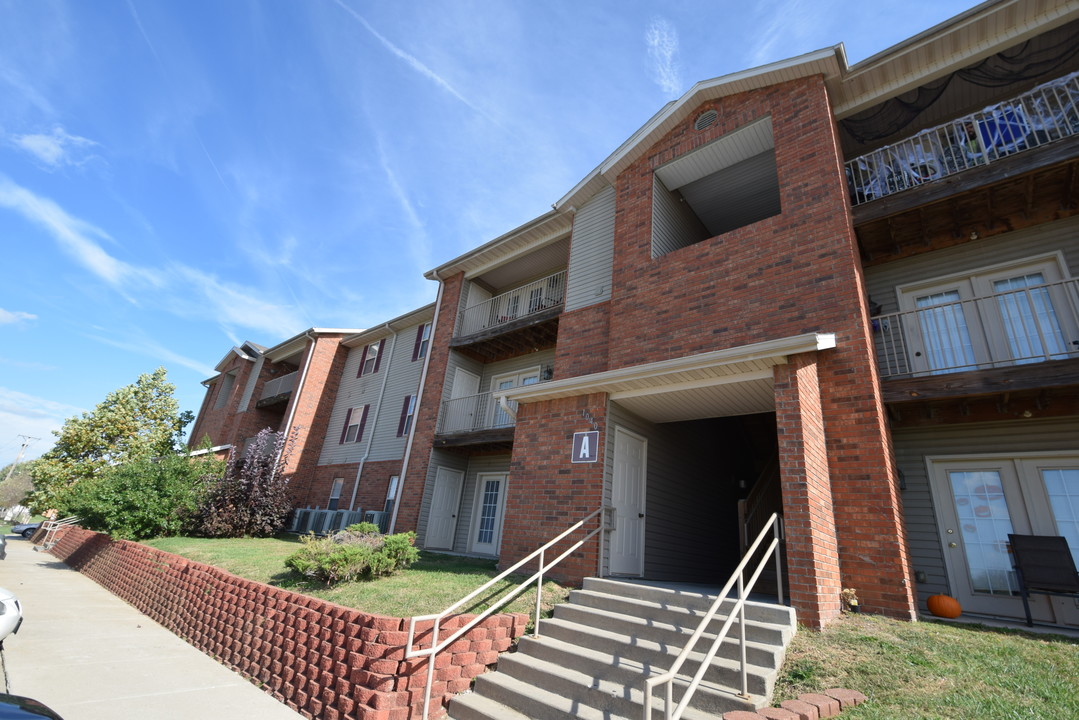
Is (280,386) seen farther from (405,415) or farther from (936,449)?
(936,449)

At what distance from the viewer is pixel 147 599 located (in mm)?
Answer: 10273

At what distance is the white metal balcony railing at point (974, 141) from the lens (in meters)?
7.74

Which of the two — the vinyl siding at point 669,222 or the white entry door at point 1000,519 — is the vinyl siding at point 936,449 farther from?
the vinyl siding at point 669,222

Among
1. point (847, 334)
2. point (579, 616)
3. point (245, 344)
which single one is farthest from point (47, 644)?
point (245, 344)

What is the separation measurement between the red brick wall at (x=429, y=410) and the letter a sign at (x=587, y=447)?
273 inches

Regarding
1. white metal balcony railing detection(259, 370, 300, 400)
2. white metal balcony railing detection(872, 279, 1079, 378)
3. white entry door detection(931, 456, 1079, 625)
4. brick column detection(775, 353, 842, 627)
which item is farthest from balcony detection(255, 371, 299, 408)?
white entry door detection(931, 456, 1079, 625)

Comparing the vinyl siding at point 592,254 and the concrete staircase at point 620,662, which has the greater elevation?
the vinyl siding at point 592,254

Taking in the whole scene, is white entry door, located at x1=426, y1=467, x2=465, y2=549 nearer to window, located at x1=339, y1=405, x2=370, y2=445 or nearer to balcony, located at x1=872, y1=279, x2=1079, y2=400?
window, located at x1=339, y1=405, x2=370, y2=445

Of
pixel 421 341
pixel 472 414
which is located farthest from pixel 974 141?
pixel 421 341

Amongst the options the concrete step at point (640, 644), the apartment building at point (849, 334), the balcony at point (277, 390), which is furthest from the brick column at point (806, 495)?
the balcony at point (277, 390)

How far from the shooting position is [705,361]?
6.84m

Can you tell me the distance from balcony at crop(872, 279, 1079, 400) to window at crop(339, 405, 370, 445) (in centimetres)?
1628

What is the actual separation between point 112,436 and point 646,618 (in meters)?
31.8

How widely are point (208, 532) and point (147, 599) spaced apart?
209 inches
